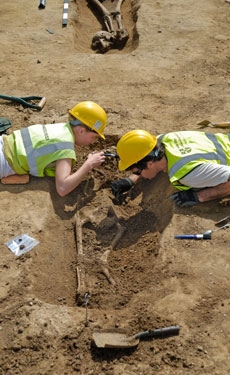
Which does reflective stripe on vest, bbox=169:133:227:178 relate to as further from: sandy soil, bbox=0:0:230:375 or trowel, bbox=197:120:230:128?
trowel, bbox=197:120:230:128

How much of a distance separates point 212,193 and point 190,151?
573mm

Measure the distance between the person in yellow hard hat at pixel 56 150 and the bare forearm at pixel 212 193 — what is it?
52.4 inches

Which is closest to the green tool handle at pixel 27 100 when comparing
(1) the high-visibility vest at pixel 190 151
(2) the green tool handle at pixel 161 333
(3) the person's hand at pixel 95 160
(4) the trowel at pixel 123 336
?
(3) the person's hand at pixel 95 160

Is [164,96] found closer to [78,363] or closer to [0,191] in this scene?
[0,191]

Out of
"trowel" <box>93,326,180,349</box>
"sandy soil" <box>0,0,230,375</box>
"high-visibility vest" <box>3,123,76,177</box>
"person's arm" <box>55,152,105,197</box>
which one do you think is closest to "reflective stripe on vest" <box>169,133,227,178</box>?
"sandy soil" <box>0,0,230,375</box>

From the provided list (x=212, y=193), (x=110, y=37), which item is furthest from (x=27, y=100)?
(x=212, y=193)

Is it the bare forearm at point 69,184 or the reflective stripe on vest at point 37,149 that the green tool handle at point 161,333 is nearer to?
the bare forearm at point 69,184

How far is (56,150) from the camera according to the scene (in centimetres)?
594

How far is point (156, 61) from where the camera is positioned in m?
9.13

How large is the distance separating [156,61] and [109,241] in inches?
179

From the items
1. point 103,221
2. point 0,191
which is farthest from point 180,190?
point 0,191

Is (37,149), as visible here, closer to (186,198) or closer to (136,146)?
(136,146)

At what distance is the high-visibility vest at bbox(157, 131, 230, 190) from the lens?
5.55m

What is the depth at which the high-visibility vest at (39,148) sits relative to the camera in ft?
19.5
